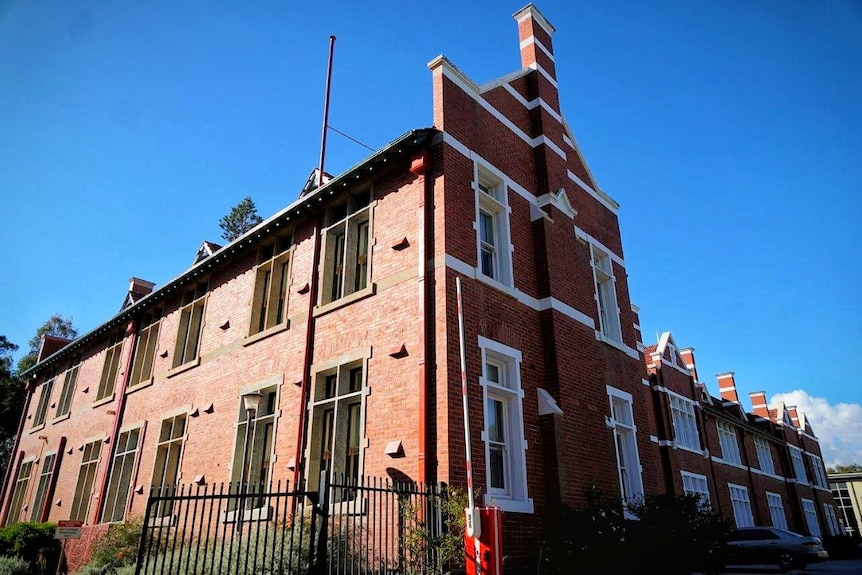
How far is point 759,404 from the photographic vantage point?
154ft

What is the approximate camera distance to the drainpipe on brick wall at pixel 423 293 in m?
9.86

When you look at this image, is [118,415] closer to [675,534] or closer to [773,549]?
[675,534]

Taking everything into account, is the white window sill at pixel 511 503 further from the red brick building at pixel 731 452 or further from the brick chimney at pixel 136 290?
the brick chimney at pixel 136 290

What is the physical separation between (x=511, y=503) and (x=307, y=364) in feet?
17.2

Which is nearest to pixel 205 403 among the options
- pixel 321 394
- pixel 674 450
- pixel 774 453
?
pixel 321 394

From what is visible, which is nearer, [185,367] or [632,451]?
[632,451]

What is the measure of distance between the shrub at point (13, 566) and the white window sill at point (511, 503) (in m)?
13.9

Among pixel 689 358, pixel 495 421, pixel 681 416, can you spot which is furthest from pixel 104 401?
pixel 689 358

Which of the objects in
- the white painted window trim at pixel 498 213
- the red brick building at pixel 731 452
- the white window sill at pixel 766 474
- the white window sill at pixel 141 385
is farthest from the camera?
the white window sill at pixel 766 474

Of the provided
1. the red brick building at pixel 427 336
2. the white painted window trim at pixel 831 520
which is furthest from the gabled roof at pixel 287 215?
the white painted window trim at pixel 831 520

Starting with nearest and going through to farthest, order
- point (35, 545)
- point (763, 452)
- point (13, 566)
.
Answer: point (13, 566) → point (35, 545) → point (763, 452)

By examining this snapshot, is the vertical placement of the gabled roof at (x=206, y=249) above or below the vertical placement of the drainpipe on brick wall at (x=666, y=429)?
above

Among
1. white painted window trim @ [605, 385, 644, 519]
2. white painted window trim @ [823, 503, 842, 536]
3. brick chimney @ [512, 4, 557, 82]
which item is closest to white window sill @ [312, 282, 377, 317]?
white painted window trim @ [605, 385, 644, 519]

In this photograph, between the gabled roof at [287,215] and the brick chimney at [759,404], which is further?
the brick chimney at [759,404]
